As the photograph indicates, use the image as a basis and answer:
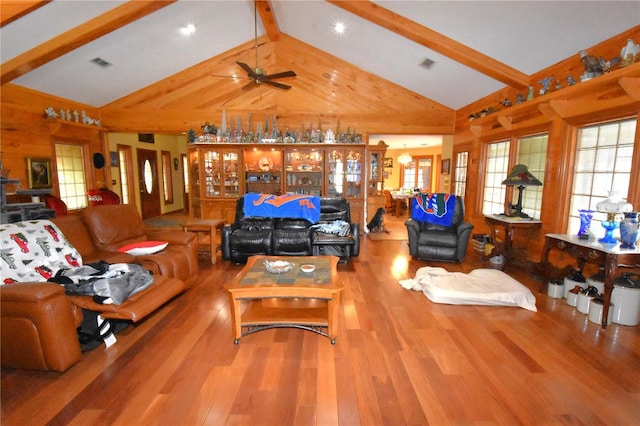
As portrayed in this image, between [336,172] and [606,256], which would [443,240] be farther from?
[336,172]

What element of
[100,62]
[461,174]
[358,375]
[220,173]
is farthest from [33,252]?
[461,174]

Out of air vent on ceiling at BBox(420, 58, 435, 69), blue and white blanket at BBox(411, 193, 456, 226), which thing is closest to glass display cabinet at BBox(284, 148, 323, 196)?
blue and white blanket at BBox(411, 193, 456, 226)

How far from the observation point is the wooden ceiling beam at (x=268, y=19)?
14.2ft

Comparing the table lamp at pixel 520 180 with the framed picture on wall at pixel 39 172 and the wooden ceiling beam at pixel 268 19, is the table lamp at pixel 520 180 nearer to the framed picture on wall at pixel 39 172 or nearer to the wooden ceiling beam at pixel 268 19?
the wooden ceiling beam at pixel 268 19

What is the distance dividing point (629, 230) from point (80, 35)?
611 cm

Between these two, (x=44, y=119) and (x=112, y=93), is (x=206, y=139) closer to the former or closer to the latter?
(x=112, y=93)

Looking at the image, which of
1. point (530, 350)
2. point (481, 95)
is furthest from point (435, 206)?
point (530, 350)

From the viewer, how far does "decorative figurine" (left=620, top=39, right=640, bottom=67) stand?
103 inches

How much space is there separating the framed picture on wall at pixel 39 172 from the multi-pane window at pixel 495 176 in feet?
23.9

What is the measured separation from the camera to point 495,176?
16.5 feet

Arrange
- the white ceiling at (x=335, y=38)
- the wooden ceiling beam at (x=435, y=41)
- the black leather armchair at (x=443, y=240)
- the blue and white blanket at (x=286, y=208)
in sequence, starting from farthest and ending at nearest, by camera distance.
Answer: the blue and white blanket at (x=286, y=208), the black leather armchair at (x=443, y=240), the wooden ceiling beam at (x=435, y=41), the white ceiling at (x=335, y=38)

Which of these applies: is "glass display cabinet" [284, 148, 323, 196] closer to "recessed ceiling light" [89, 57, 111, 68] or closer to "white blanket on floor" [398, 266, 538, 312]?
"recessed ceiling light" [89, 57, 111, 68]

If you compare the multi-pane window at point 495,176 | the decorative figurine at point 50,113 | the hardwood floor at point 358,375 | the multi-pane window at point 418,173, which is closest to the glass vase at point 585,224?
the hardwood floor at point 358,375

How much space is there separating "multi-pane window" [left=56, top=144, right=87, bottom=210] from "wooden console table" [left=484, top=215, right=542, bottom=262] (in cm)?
706
